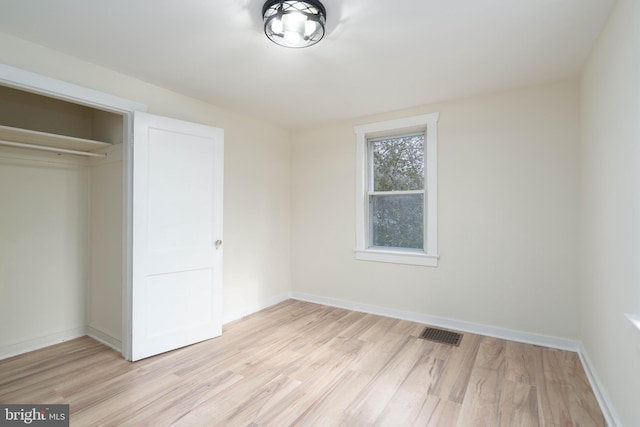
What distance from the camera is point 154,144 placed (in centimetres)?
272

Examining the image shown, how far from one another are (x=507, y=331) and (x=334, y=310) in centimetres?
192

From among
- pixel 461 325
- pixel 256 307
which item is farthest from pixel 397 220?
pixel 256 307

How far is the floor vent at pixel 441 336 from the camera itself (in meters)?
2.99

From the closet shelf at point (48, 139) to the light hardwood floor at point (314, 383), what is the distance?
1.90 meters

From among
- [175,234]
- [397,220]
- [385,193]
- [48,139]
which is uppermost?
[48,139]

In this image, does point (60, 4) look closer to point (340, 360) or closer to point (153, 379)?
point (153, 379)

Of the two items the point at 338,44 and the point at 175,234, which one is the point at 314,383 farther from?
the point at 338,44

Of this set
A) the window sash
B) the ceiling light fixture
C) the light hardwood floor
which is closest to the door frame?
the light hardwood floor

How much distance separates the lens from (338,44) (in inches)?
86.3

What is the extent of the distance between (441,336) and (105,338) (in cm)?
335

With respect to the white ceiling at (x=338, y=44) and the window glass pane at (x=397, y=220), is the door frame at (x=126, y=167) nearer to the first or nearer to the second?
the white ceiling at (x=338, y=44)

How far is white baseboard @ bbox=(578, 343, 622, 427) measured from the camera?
5.85 feet

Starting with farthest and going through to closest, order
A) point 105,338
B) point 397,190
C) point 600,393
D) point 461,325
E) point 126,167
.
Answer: point 397,190 < point 461,325 < point 105,338 < point 126,167 < point 600,393

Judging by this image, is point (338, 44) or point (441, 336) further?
point (441, 336)
